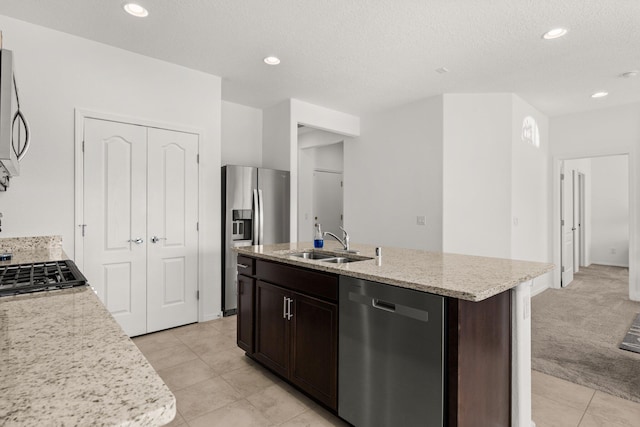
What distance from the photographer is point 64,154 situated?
296 centimetres

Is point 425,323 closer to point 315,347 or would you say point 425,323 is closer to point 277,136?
point 315,347

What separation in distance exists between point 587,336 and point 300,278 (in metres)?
3.08

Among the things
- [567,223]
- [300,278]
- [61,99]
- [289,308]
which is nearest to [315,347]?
[289,308]

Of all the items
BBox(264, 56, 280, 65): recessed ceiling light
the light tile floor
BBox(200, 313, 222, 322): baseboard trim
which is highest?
BBox(264, 56, 280, 65): recessed ceiling light

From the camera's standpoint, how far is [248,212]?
4.22 metres

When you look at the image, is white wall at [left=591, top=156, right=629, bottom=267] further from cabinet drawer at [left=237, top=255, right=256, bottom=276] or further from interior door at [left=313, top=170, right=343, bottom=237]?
cabinet drawer at [left=237, top=255, right=256, bottom=276]

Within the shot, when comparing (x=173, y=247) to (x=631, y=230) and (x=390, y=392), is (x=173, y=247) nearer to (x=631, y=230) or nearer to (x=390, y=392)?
(x=390, y=392)

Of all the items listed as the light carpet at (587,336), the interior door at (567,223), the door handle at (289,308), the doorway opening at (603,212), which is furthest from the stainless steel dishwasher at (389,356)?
the doorway opening at (603,212)

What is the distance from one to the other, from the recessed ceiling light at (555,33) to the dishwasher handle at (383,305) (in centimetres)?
→ 272

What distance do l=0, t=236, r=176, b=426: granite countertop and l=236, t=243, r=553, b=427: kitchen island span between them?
116cm

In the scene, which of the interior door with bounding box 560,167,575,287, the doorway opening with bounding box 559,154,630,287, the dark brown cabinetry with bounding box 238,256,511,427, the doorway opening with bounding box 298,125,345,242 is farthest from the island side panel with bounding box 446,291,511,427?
the doorway opening with bounding box 559,154,630,287

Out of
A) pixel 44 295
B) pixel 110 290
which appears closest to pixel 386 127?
pixel 110 290

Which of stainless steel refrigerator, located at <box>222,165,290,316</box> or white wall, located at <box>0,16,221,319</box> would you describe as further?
stainless steel refrigerator, located at <box>222,165,290,316</box>

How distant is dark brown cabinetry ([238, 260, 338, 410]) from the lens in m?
2.01
